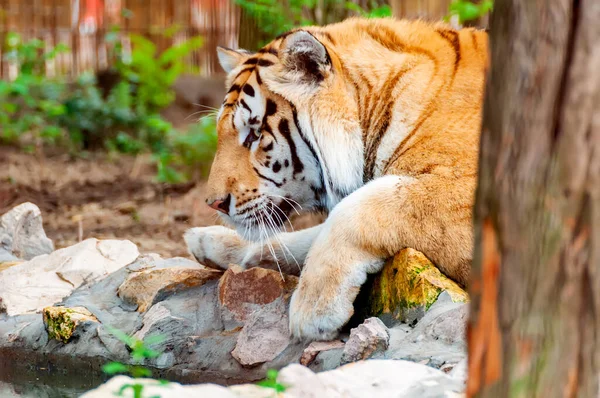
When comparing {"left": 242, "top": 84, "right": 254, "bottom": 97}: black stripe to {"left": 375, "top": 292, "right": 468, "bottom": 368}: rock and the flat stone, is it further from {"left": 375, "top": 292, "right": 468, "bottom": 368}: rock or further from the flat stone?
{"left": 375, "top": 292, "right": 468, "bottom": 368}: rock

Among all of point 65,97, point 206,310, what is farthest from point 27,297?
point 65,97

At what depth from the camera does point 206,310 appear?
3.39 m

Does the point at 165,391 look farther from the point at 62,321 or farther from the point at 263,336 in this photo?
the point at 62,321

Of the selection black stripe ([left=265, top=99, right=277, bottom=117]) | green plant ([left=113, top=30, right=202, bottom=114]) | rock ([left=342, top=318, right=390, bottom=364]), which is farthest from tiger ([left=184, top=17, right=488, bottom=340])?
green plant ([left=113, top=30, right=202, bottom=114])

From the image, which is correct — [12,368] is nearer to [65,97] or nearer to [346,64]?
[346,64]

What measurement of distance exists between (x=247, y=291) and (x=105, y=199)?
12.5ft

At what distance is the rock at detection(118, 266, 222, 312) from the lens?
11.5 ft

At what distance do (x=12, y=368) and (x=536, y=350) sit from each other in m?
2.24

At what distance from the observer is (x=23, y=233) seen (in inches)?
181

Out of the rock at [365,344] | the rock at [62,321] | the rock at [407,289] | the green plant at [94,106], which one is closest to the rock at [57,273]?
the rock at [62,321]

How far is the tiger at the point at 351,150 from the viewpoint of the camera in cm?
299

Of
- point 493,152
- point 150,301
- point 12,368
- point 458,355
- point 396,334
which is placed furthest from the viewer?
point 150,301

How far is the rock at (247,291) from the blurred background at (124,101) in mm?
1770

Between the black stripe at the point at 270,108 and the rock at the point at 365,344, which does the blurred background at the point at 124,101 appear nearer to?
the black stripe at the point at 270,108
